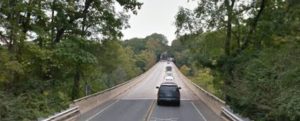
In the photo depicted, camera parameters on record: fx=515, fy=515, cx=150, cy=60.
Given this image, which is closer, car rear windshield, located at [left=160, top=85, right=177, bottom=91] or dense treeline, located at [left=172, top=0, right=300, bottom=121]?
dense treeline, located at [left=172, top=0, right=300, bottom=121]

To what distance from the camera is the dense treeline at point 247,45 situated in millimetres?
21562

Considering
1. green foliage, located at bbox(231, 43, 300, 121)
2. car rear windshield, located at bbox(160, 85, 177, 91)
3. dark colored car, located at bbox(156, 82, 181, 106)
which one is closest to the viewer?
green foliage, located at bbox(231, 43, 300, 121)

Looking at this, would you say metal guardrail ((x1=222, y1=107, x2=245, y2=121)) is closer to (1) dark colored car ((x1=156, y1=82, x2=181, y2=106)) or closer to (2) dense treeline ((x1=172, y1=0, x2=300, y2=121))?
(2) dense treeline ((x1=172, y1=0, x2=300, y2=121))

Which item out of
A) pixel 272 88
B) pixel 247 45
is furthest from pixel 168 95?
pixel 272 88

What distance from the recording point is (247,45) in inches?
1588

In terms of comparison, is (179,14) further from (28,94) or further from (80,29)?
Result: (28,94)

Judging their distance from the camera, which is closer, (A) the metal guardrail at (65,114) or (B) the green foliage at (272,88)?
(B) the green foliage at (272,88)

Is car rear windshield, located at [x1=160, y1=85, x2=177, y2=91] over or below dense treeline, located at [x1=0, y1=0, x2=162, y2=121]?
below

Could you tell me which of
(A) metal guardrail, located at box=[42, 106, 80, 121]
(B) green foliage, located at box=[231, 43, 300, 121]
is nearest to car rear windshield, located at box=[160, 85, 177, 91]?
(A) metal guardrail, located at box=[42, 106, 80, 121]

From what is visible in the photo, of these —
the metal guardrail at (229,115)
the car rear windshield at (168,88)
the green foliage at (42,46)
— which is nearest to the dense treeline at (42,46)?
the green foliage at (42,46)

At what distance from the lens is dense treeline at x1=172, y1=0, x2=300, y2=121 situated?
70.7 feet

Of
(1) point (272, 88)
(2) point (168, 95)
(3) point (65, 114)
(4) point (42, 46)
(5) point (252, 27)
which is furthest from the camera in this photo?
(5) point (252, 27)

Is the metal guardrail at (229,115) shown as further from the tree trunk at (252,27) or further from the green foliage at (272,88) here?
the tree trunk at (252,27)

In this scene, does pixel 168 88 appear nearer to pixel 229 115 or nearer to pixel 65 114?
pixel 229 115
